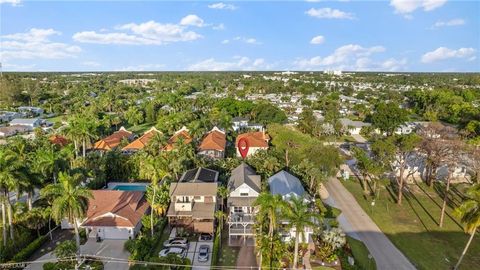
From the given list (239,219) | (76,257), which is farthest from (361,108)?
(76,257)

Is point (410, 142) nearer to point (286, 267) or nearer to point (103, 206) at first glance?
point (286, 267)

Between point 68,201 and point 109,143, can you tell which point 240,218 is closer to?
point 68,201

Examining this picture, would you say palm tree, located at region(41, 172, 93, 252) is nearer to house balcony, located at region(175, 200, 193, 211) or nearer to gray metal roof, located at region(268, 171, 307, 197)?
house balcony, located at region(175, 200, 193, 211)

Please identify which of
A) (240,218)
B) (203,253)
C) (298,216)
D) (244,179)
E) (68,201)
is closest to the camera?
(298,216)

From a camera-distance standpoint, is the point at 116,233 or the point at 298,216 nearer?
the point at 298,216

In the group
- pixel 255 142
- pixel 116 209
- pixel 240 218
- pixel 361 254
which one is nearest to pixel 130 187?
pixel 116 209

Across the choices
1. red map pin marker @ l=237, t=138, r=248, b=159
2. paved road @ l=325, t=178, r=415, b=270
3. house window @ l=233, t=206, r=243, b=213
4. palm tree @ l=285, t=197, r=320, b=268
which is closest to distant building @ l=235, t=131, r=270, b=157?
red map pin marker @ l=237, t=138, r=248, b=159

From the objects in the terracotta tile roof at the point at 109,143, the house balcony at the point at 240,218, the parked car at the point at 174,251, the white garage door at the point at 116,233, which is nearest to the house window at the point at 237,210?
the house balcony at the point at 240,218
